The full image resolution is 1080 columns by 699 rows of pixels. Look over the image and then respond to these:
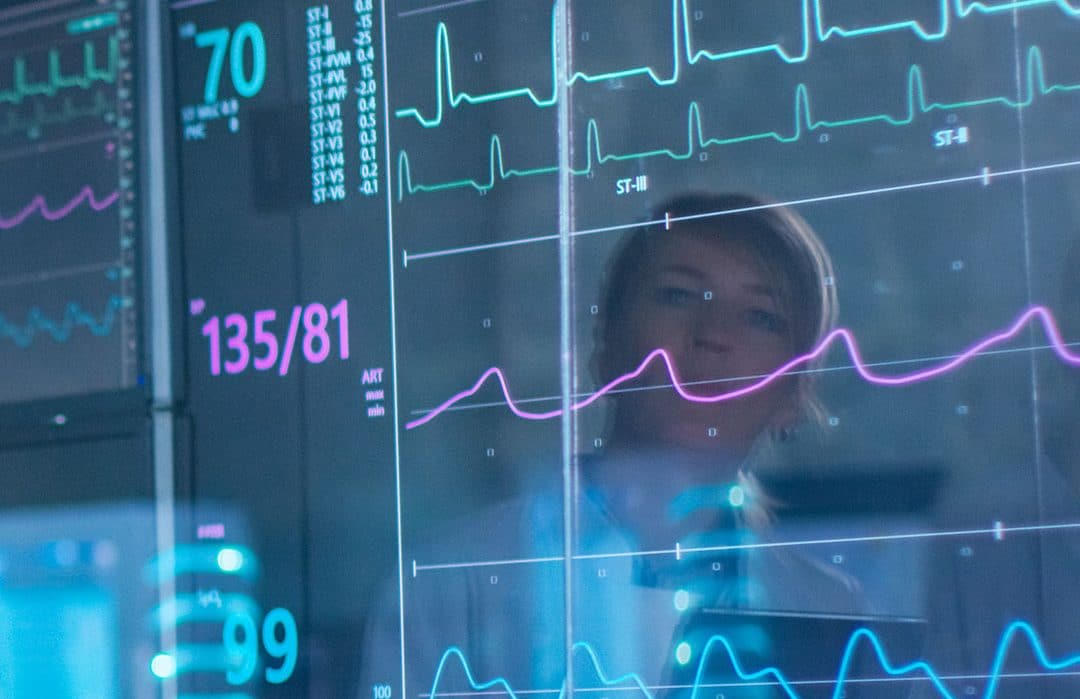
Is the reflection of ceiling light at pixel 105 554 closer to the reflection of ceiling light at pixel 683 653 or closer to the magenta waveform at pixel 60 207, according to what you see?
the magenta waveform at pixel 60 207

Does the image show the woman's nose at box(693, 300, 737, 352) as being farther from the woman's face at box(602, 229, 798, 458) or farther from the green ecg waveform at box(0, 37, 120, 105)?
the green ecg waveform at box(0, 37, 120, 105)

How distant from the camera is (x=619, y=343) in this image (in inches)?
62.7

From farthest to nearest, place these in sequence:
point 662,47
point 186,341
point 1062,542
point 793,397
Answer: point 186,341 → point 662,47 → point 793,397 → point 1062,542

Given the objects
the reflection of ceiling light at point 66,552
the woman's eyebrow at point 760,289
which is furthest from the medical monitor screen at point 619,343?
the reflection of ceiling light at point 66,552

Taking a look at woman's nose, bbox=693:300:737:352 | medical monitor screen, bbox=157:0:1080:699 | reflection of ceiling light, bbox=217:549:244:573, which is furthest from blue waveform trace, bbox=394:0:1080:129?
reflection of ceiling light, bbox=217:549:244:573

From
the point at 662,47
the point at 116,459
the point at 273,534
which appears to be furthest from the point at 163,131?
the point at 662,47

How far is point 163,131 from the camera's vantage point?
1893mm

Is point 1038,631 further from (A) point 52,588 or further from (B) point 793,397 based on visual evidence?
(A) point 52,588

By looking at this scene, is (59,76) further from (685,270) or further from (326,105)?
(685,270)

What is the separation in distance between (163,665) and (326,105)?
0.76 metres

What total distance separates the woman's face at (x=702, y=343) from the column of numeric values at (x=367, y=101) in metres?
0.39

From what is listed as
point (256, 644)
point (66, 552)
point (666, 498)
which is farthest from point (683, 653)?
point (66, 552)

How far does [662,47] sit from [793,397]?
0.44 m

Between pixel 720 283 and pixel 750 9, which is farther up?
pixel 750 9
